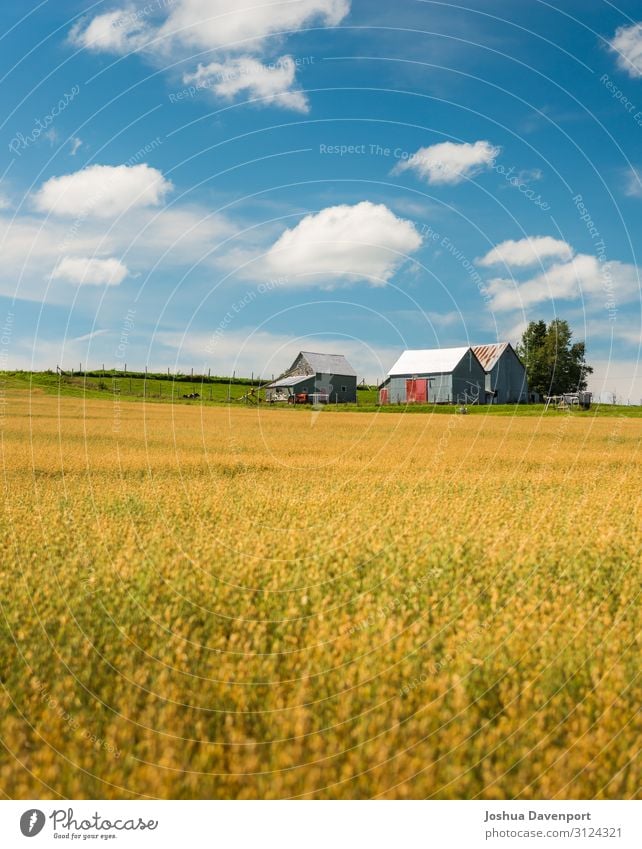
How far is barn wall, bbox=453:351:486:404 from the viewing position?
96938 mm

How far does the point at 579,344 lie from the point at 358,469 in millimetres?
112876

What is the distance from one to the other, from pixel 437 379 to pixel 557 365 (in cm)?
3723

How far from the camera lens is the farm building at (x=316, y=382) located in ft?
332

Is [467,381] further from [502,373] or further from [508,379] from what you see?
[508,379]

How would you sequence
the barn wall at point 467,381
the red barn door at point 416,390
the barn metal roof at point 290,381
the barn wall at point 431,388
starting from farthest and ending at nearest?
the barn metal roof at point 290,381 < the red barn door at point 416,390 < the barn wall at point 431,388 < the barn wall at point 467,381

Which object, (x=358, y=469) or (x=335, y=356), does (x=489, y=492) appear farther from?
(x=335, y=356)

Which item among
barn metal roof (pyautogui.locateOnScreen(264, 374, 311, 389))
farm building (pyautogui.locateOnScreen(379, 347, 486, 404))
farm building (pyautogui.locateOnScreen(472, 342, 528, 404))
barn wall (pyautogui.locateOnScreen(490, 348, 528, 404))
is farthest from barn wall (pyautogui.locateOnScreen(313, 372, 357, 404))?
barn wall (pyautogui.locateOnScreen(490, 348, 528, 404))

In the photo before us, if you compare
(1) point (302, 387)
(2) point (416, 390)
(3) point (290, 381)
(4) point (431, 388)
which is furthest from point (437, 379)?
(3) point (290, 381)

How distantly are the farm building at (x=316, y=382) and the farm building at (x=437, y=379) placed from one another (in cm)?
600

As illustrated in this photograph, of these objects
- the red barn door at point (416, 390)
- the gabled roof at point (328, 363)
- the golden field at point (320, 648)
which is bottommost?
the golden field at point (320, 648)

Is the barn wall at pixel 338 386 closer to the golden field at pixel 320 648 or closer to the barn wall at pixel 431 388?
the barn wall at pixel 431 388

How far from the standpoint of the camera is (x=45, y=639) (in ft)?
26.0

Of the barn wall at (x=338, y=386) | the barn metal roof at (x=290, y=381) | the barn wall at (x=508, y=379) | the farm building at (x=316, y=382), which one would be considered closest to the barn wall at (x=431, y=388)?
the barn wall at (x=338, y=386)
